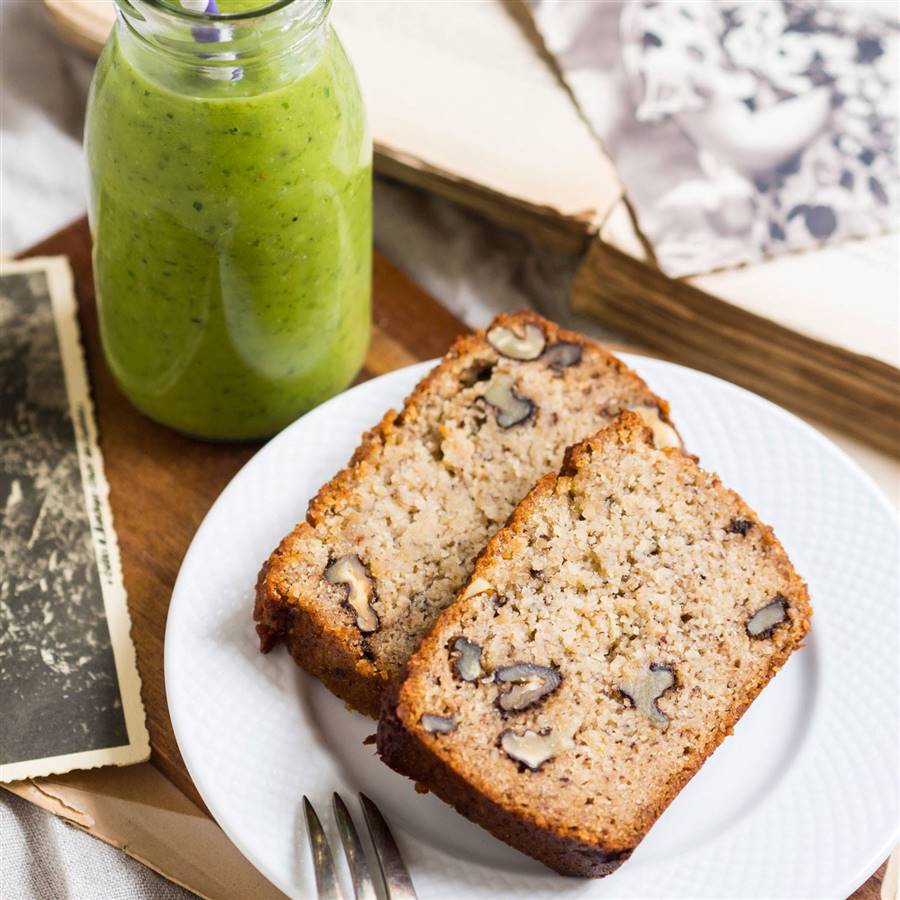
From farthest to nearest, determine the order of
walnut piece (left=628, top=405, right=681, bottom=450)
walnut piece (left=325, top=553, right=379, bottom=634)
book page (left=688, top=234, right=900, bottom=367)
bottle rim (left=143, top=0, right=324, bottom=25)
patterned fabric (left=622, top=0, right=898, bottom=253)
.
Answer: patterned fabric (left=622, top=0, right=898, bottom=253)
book page (left=688, top=234, right=900, bottom=367)
walnut piece (left=628, top=405, right=681, bottom=450)
walnut piece (left=325, top=553, right=379, bottom=634)
bottle rim (left=143, top=0, right=324, bottom=25)

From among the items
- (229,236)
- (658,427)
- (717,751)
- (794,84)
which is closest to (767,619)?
(717,751)

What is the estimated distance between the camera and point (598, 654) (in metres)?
1.92

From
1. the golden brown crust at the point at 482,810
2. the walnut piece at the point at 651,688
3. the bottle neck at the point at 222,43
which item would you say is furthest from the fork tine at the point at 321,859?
the bottle neck at the point at 222,43

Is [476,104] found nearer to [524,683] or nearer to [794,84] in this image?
[794,84]

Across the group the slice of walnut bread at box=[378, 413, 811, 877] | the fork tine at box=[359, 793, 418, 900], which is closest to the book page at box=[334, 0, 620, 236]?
the slice of walnut bread at box=[378, 413, 811, 877]

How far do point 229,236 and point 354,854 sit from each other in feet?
3.18

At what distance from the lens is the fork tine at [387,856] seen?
1.81 meters

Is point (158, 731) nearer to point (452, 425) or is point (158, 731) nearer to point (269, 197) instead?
point (452, 425)

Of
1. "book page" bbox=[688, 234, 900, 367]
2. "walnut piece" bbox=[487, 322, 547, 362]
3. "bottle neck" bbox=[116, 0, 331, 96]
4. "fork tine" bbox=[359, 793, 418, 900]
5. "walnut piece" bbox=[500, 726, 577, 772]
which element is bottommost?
"fork tine" bbox=[359, 793, 418, 900]

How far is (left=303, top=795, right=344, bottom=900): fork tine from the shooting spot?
1780 mm

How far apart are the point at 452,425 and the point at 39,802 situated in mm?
923

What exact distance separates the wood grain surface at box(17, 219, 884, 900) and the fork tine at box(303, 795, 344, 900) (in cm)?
30

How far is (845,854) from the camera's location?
187 centimetres

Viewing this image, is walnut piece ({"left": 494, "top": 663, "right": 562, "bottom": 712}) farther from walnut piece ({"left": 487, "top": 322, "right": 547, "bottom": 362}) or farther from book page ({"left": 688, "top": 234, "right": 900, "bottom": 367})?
book page ({"left": 688, "top": 234, "right": 900, "bottom": 367})
